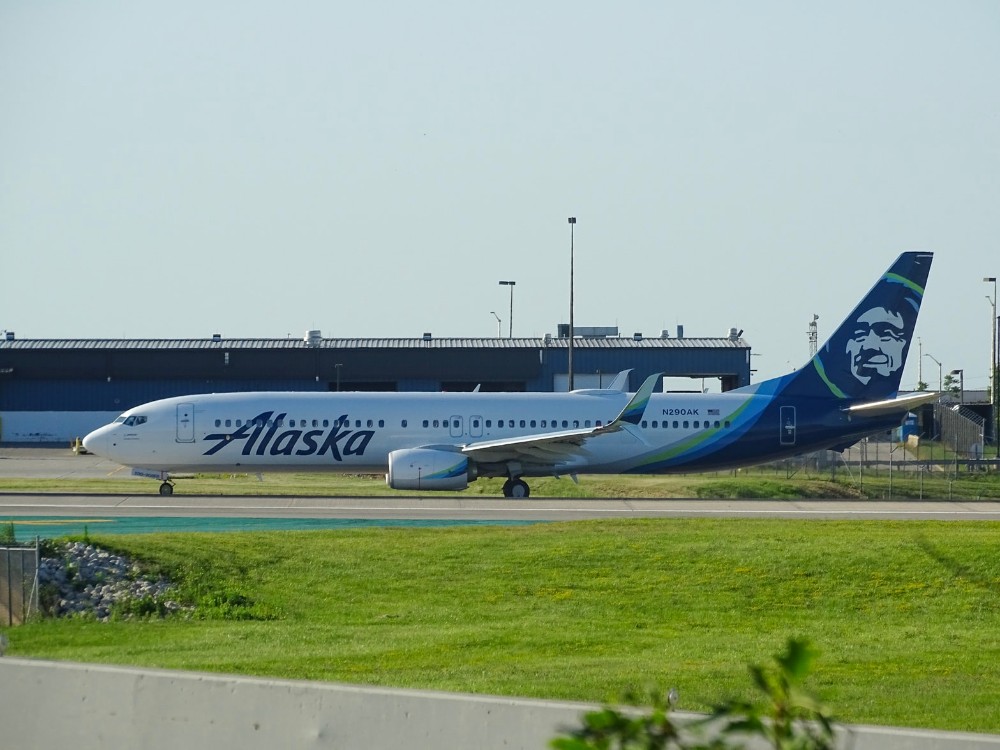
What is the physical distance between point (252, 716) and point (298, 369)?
66893 mm

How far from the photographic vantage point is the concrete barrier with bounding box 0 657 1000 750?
743cm

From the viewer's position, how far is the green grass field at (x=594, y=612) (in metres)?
13.0

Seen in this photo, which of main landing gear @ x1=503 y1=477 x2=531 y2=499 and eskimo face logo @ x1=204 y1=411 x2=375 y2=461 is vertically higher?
eskimo face logo @ x1=204 y1=411 x2=375 y2=461

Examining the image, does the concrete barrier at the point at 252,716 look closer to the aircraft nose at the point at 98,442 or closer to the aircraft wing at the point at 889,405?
the aircraft wing at the point at 889,405

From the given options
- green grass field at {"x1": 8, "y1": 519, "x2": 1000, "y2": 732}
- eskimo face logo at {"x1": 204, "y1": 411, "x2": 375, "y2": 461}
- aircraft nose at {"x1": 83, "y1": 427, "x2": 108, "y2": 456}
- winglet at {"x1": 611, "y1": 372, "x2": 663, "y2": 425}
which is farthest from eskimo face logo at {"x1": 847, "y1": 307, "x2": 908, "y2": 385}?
aircraft nose at {"x1": 83, "y1": 427, "x2": 108, "y2": 456}

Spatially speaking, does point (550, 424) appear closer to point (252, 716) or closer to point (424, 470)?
point (424, 470)

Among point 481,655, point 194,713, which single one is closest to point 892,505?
point 481,655

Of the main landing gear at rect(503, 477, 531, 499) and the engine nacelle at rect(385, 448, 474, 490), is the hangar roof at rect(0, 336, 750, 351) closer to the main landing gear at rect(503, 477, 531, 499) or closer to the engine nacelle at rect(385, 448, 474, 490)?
the main landing gear at rect(503, 477, 531, 499)

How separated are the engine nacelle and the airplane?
0.43 metres

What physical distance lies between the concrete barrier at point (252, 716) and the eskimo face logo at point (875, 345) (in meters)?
33.8

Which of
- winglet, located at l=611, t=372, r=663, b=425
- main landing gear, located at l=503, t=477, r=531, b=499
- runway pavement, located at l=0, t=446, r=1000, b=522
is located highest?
winglet, located at l=611, t=372, r=663, b=425

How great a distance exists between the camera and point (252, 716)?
7926 millimetres

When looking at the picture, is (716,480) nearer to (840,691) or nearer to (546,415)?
(546,415)

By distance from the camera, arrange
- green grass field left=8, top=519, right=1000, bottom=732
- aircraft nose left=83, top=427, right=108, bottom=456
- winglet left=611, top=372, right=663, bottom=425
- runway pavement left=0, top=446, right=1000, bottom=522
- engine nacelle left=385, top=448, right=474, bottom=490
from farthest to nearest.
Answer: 1. aircraft nose left=83, top=427, right=108, bottom=456
2. engine nacelle left=385, top=448, right=474, bottom=490
3. winglet left=611, top=372, right=663, bottom=425
4. runway pavement left=0, top=446, right=1000, bottom=522
5. green grass field left=8, top=519, right=1000, bottom=732
